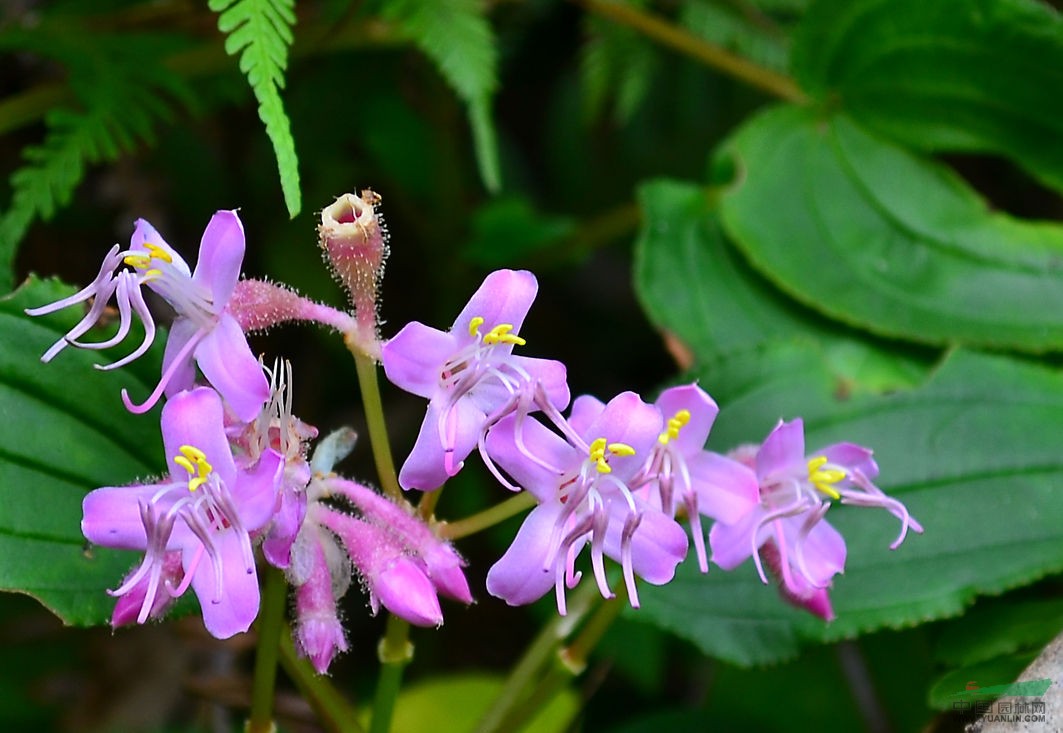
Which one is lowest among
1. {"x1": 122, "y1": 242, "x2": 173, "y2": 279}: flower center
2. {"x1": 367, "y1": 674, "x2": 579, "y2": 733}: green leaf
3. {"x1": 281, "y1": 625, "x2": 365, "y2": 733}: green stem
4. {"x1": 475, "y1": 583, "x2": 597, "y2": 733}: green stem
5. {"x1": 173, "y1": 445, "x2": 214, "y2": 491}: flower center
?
{"x1": 367, "y1": 674, "x2": 579, "y2": 733}: green leaf

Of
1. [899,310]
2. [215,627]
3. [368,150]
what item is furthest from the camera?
[368,150]

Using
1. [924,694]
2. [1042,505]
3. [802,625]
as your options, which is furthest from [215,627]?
[924,694]

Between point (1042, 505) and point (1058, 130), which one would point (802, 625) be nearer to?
point (1042, 505)

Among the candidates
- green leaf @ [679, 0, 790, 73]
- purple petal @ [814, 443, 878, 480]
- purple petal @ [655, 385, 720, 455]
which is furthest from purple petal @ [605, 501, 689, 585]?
green leaf @ [679, 0, 790, 73]

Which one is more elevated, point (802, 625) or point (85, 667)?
point (802, 625)

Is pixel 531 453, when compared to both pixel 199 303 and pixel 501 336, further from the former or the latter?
pixel 199 303

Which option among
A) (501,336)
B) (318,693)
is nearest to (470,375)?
(501,336)

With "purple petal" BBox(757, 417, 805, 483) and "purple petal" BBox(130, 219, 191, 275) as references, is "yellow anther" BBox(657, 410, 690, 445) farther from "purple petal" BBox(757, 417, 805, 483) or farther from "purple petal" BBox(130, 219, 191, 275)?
"purple petal" BBox(130, 219, 191, 275)

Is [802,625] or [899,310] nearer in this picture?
[802,625]
